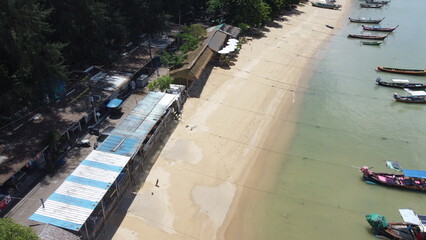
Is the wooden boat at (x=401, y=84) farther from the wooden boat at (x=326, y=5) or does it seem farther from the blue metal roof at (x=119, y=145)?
→ the wooden boat at (x=326, y=5)

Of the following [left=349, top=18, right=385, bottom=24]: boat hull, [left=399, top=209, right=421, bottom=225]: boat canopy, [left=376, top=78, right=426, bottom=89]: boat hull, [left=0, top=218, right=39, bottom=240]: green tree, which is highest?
[left=0, top=218, right=39, bottom=240]: green tree

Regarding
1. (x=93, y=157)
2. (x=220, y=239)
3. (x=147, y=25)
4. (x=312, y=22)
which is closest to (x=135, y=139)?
(x=93, y=157)

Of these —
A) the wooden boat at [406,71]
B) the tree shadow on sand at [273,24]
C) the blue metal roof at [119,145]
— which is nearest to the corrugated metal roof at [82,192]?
the blue metal roof at [119,145]

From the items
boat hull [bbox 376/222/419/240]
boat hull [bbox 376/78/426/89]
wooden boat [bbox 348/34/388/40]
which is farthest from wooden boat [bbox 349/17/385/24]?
boat hull [bbox 376/222/419/240]

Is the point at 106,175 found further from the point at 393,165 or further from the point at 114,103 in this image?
the point at 393,165

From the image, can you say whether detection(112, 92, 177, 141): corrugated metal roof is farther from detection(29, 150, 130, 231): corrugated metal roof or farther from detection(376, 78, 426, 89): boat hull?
detection(376, 78, 426, 89): boat hull
